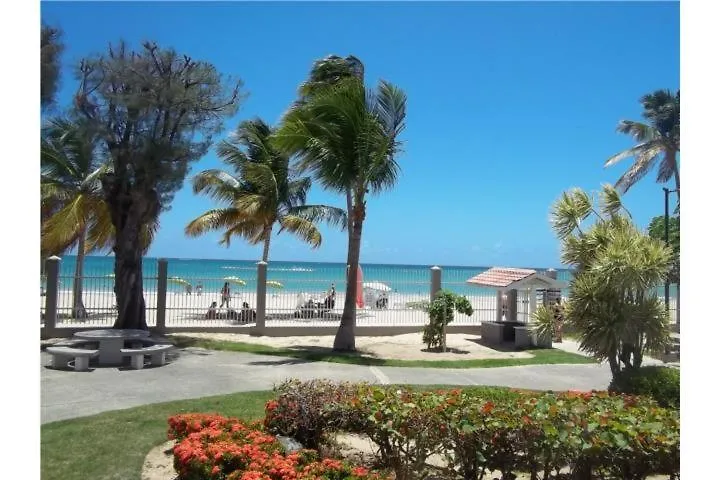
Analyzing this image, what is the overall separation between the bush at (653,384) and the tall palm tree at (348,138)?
27.3ft

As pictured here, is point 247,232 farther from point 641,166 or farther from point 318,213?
point 641,166

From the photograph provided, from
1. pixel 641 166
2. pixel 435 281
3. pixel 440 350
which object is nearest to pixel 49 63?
pixel 440 350

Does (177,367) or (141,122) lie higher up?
(141,122)

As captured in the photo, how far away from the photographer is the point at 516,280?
718 inches

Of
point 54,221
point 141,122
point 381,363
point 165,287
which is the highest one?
point 141,122

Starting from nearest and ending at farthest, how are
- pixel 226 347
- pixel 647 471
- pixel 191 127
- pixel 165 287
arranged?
pixel 647 471, pixel 226 347, pixel 191 127, pixel 165 287

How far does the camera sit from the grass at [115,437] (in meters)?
5.42

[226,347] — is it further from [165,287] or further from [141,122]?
[141,122]

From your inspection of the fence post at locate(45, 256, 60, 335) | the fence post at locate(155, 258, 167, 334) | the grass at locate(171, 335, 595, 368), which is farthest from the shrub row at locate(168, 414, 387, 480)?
the fence post at locate(155, 258, 167, 334)

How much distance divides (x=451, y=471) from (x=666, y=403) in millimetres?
3643

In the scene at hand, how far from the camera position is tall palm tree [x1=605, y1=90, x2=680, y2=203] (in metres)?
28.0

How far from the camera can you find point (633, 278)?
7.77m

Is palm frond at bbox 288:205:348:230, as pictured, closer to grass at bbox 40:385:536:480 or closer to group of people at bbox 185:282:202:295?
group of people at bbox 185:282:202:295

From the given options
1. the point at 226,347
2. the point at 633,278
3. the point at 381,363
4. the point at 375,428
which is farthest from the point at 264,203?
the point at 375,428
